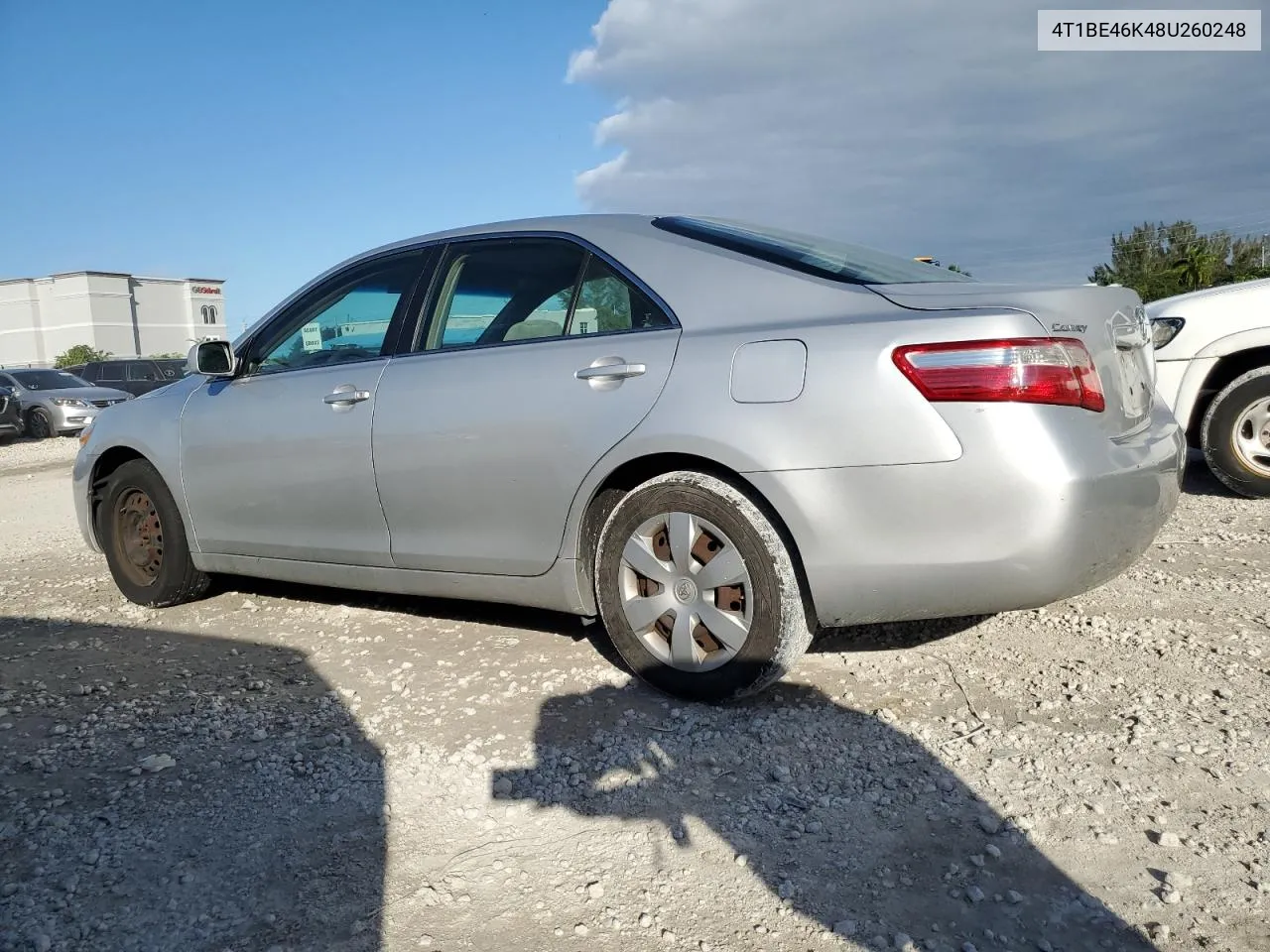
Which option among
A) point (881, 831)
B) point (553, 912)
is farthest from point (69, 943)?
point (881, 831)

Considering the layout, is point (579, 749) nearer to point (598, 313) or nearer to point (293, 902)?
point (293, 902)

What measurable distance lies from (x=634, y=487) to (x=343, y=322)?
1682 mm

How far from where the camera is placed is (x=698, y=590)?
3252mm

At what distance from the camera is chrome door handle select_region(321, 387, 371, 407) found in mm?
4012

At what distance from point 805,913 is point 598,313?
213 centimetres

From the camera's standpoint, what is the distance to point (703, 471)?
3.28 meters

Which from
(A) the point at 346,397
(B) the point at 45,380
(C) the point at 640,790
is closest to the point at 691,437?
(C) the point at 640,790

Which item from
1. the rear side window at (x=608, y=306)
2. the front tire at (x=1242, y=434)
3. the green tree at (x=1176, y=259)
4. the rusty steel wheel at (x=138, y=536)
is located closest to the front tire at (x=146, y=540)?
the rusty steel wheel at (x=138, y=536)

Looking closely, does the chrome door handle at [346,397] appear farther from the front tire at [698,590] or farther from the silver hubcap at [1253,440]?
the silver hubcap at [1253,440]

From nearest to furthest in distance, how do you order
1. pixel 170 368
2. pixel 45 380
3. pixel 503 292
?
pixel 503 292, pixel 45 380, pixel 170 368

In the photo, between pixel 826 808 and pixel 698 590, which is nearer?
pixel 826 808

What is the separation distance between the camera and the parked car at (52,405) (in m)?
18.6

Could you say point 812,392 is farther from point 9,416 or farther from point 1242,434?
point 9,416

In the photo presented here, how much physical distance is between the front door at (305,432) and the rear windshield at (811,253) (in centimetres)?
123
